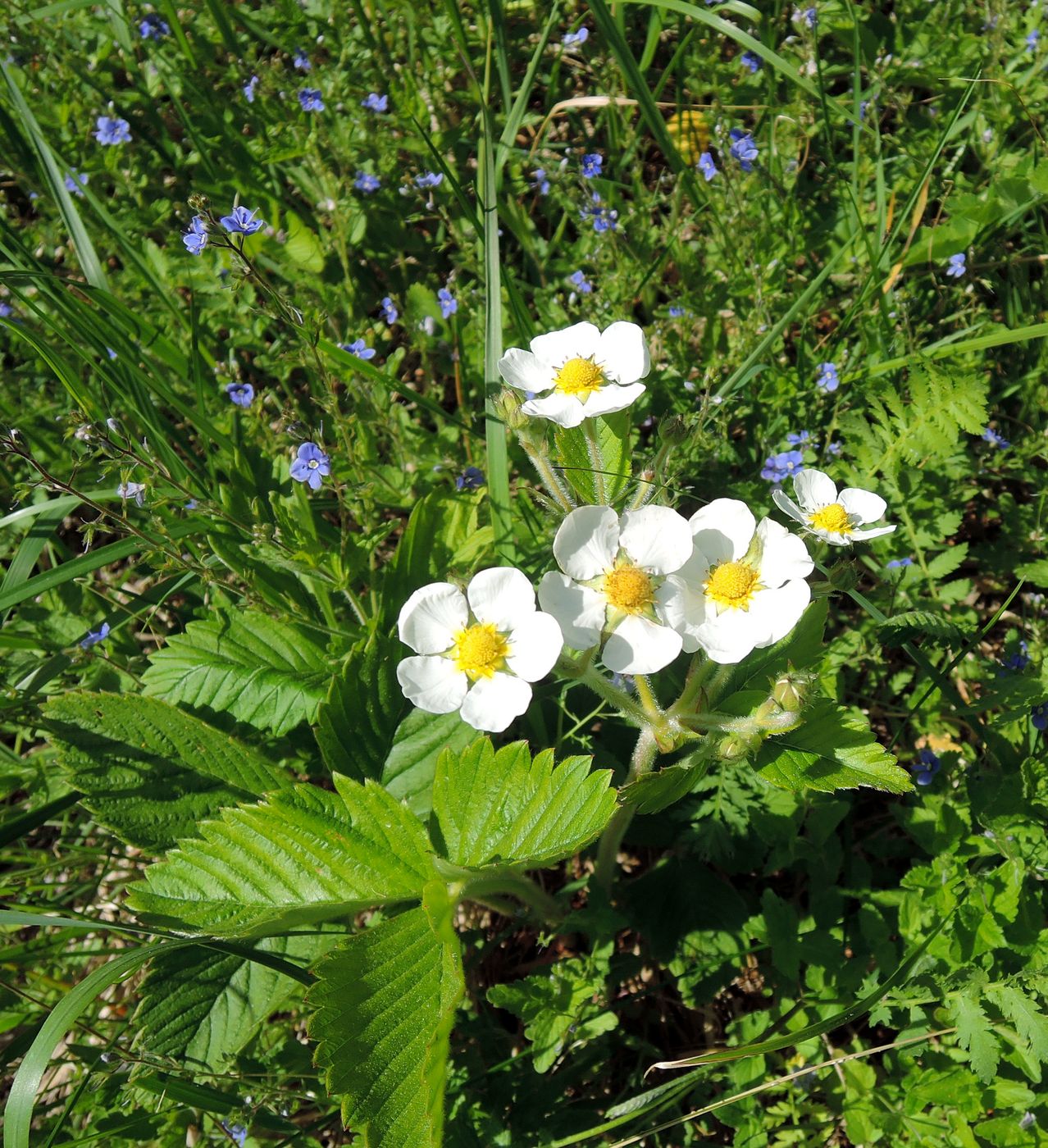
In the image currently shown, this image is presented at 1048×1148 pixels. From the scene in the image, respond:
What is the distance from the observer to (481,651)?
2.04 metres

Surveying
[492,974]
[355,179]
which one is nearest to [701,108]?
[355,179]

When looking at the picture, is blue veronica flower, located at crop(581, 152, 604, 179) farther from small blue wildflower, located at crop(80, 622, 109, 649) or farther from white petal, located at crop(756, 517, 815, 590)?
small blue wildflower, located at crop(80, 622, 109, 649)

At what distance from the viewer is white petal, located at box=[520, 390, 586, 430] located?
2176mm

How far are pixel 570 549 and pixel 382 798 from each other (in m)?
0.72

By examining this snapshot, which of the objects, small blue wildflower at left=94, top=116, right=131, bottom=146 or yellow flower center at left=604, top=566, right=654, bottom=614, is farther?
small blue wildflower at left=94, top=116, right=131, bottom=146

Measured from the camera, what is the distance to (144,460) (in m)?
2.76

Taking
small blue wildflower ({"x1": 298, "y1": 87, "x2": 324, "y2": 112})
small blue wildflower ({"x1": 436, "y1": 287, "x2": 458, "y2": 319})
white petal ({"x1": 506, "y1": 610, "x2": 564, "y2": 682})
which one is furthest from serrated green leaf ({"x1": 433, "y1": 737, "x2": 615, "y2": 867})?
small blue wildflower ({"x1": 298, "y1": 87, "x2": 324, "y2": 112})

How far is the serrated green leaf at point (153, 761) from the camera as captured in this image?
260 centimetres

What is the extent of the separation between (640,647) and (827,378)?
169 centimetres

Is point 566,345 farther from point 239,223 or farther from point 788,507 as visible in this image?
point 239,223

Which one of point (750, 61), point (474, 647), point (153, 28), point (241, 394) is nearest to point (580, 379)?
point (474, 647)

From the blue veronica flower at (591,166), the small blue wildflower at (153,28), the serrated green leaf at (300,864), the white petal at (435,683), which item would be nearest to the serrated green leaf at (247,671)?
the serrated green leaf at (300,864)

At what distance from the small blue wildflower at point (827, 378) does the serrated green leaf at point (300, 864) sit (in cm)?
202

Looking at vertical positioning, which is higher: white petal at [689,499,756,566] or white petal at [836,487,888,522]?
white petal at [836,487,888,522]
